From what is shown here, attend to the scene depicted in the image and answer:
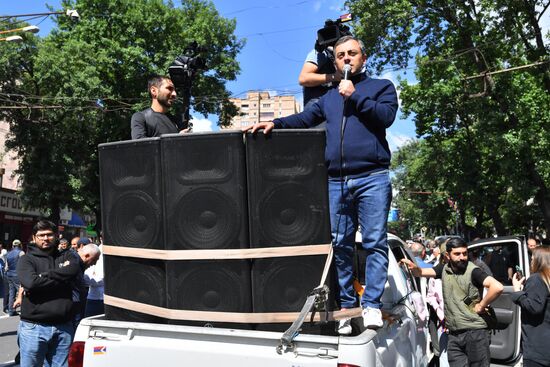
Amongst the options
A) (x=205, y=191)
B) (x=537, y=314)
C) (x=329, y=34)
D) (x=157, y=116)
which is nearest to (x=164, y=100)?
(x=157, y=116)

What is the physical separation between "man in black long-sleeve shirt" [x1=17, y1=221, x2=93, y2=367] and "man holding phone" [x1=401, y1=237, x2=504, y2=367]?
10.6 feet

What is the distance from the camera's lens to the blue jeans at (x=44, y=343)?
4730 mm

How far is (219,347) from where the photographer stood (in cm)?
289

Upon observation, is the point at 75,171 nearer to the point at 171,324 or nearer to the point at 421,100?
the point at 421,100

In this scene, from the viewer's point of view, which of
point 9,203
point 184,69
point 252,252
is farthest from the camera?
point 9,203

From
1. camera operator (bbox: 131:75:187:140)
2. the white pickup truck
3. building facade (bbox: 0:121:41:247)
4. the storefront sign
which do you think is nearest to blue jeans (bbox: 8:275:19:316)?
camera operator (bbox: 131:75:187:140)

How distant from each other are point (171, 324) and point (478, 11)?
58.0ft

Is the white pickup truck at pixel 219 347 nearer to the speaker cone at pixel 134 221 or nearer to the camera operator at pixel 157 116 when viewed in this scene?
the speaker cone at pixel 134 221

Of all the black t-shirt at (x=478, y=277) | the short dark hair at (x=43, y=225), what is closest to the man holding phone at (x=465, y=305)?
the black t-shirt at (x=478, y=277)

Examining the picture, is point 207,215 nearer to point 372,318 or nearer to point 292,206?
point 292,206

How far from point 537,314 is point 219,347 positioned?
3.21 metres

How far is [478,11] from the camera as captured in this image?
17.9m

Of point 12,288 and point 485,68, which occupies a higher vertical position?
point 485,68

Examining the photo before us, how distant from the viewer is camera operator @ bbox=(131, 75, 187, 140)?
402cm
